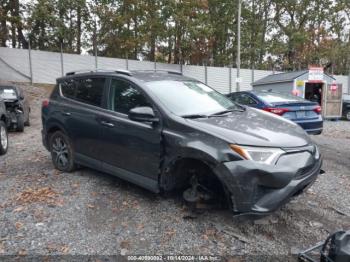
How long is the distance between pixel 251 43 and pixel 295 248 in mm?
30100

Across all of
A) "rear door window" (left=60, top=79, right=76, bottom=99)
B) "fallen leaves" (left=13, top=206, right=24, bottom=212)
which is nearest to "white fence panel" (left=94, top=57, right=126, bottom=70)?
"rear door window" (left=60, top=79, right=76, bottom=99)

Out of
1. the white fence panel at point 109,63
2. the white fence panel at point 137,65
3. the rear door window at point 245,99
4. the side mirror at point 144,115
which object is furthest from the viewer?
the white fence panel at point 137,65

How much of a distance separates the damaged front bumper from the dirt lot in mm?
491

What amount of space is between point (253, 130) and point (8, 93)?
345 inches

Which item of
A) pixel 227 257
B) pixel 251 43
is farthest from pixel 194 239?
pixel 251 43

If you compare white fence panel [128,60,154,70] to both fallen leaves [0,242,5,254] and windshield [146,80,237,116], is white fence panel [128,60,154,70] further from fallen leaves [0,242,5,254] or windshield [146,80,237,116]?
fallen leaves [0,242,5,254]

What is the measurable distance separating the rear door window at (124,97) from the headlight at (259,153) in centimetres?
140

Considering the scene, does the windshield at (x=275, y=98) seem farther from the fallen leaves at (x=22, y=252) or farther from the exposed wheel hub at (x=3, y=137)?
the fallen leaves at (x=22, y=252)

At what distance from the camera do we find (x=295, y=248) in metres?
3.40

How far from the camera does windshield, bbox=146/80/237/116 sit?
4.11 metres

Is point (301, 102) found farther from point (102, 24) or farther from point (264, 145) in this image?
point (102, 24)

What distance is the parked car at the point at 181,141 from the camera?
327cm

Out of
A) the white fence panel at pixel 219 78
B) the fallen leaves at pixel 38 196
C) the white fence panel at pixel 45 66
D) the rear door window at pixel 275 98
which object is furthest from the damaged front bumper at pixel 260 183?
the white fence panel at pixel 219 78

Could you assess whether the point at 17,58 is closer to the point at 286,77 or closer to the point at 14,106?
the point at 14,106
